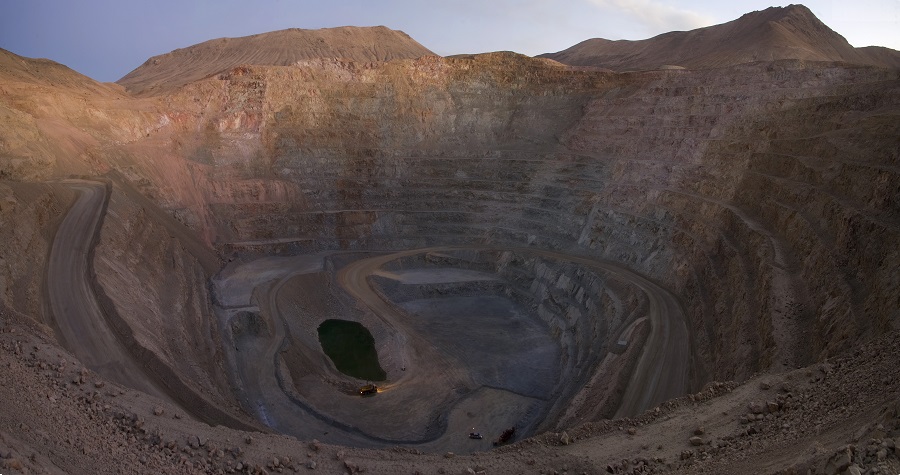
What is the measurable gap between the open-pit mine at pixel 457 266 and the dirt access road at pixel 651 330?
0.71 ft

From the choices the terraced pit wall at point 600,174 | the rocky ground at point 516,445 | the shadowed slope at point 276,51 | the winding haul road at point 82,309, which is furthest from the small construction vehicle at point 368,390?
the shadowed slope at point 276,51

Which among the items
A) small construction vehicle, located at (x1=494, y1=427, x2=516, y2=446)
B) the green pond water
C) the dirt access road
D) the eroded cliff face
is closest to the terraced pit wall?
the eroded cliff face

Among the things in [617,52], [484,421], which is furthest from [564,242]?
[617,52]

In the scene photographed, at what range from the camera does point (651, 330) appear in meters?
30.8

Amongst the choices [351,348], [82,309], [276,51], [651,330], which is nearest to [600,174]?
[651,330]

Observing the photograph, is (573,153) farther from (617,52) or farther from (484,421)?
(617,52)

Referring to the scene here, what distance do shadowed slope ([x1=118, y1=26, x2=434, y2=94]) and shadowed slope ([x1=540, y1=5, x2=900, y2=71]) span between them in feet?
115

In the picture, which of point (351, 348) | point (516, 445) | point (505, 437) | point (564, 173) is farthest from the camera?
point (564, 173)

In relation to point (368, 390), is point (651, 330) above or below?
above

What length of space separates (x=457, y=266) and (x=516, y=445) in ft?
113

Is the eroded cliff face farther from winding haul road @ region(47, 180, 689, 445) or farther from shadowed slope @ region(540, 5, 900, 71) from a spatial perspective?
shadowed slope @ region(540, 5, 900, 71)

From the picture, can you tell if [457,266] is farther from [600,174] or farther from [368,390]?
[368,390]

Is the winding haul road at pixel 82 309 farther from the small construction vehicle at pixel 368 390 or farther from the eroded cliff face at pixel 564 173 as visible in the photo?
the small construction vehicle at pixel 368 390

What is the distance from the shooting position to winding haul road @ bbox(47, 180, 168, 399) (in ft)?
73.1
